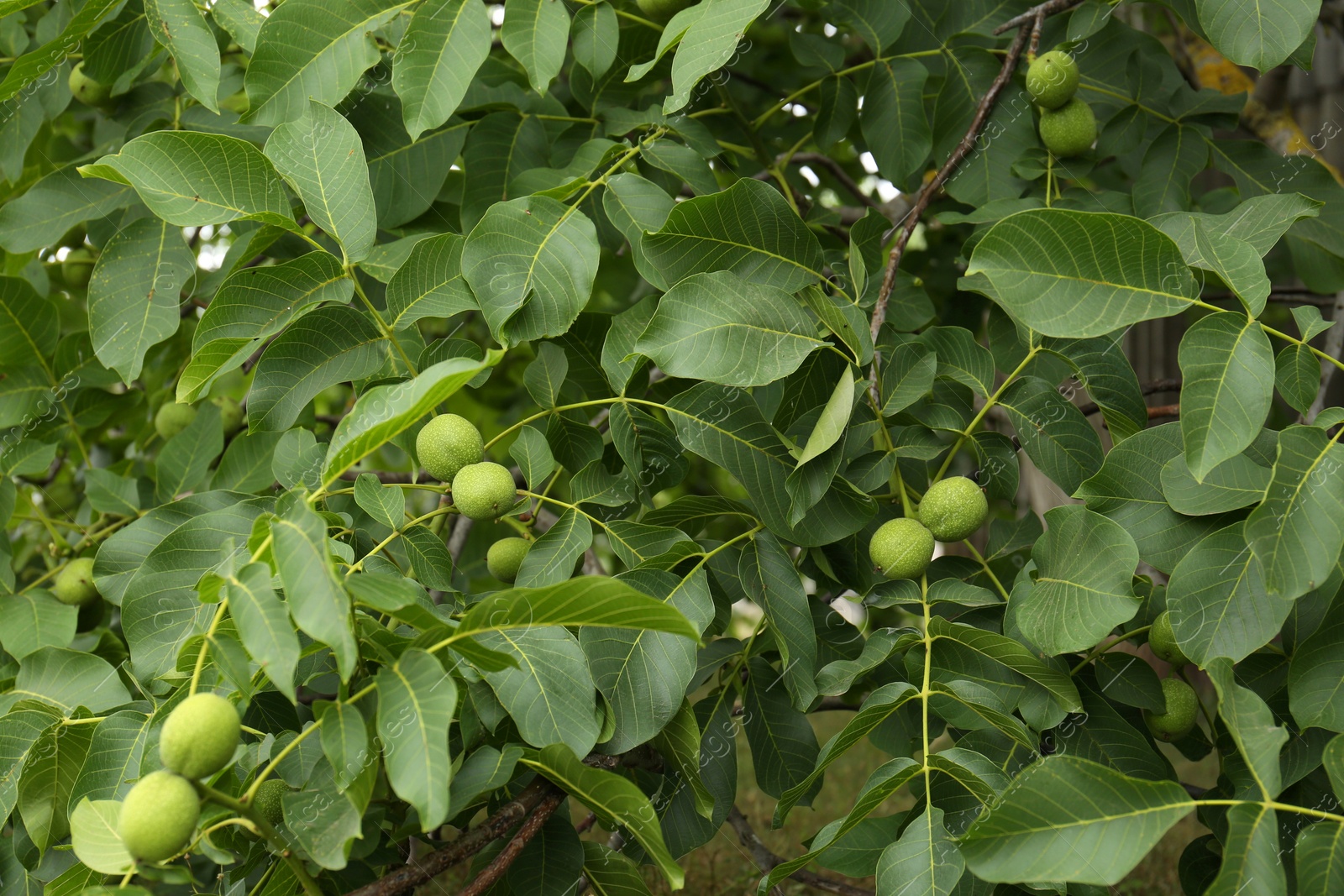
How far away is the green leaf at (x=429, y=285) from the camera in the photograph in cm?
129

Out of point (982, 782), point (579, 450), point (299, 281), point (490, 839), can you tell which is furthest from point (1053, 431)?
point (299, 281)

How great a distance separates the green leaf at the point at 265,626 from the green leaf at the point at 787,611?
2.07ft

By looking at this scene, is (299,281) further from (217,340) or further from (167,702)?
(167,702)

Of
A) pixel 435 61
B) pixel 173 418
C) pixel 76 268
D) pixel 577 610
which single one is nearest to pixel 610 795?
pixel 577 610

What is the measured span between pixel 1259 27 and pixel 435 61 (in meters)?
1.10

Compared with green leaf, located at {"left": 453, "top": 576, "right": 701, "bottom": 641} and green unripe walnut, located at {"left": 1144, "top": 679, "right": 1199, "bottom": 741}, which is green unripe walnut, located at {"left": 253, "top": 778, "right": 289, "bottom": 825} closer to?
green leaf, located at {"left": 453, "top": 576, "right": 701, "bottom": 641}

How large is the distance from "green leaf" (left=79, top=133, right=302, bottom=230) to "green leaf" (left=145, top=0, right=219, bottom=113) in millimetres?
261

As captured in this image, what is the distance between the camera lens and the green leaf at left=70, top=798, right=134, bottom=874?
90 cm

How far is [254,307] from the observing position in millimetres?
1251

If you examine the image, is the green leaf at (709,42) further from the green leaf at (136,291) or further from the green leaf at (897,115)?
the green leaf at (136,291)

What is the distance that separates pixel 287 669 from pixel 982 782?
0.75m

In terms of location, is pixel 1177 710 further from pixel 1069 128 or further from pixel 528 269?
pixel 528 269

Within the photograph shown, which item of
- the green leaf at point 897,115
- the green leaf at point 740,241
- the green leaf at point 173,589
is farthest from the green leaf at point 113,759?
the green leaf at point 897,115

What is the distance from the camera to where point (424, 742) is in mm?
826
